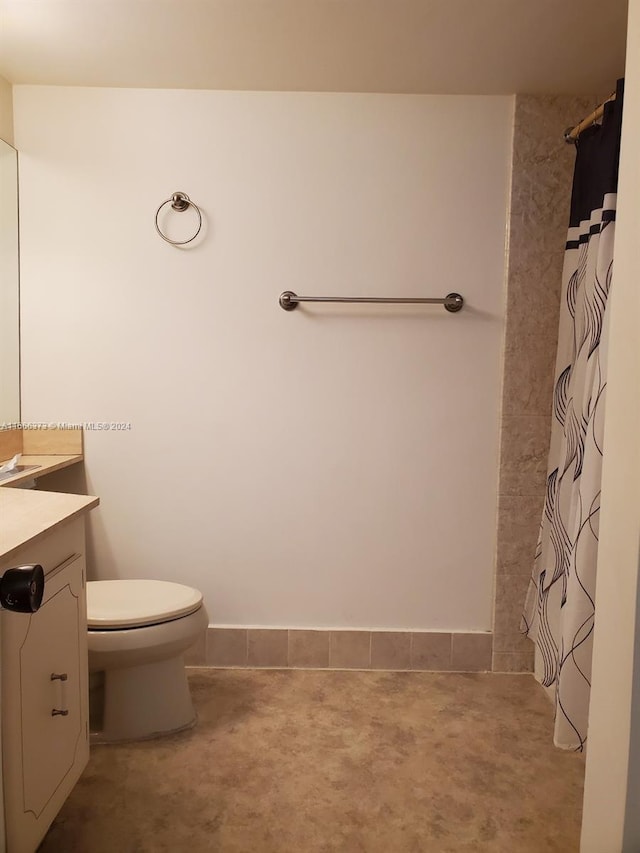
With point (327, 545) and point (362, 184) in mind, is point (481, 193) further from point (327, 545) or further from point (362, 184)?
point (327, 545)

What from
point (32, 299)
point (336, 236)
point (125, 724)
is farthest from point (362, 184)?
point (125, 724)

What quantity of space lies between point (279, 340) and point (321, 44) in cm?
95

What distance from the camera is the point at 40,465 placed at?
7.57 feet

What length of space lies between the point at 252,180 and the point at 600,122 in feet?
3.75

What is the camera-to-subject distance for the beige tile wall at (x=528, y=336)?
2426 millimetres

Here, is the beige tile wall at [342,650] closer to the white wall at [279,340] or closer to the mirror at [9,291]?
the white wall at [279,340]

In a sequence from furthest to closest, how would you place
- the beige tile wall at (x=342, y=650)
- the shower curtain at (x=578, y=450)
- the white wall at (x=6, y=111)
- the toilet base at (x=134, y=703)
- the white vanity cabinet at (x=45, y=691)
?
the beige tile wall at (x=342, y=650) < the white wall at (x=6, y=111) < the toilet base at (x=134, y=703) < the shower curtain at (x=578, y=450) < the white vanity cabinet at (x=45, y=691)

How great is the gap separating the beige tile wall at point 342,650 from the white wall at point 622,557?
53.4 inches

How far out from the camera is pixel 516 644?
8.45 feet

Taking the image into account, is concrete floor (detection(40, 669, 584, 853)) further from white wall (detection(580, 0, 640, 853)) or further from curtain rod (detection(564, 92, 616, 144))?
curtain rod (detection(564, 92, 616, 144))

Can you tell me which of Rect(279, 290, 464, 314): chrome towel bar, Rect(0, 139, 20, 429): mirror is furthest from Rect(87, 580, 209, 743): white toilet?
Rect(279, 290, 464, 314): chrome towel bar

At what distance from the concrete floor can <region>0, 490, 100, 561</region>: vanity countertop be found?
2.60ft

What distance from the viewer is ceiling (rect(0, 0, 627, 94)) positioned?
6.12ft

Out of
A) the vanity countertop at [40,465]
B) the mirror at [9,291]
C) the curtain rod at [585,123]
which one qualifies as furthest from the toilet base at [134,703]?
the curtain rod at [585,123]
